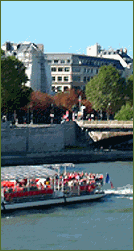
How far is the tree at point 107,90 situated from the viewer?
10194 centimetres

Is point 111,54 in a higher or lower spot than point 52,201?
higher

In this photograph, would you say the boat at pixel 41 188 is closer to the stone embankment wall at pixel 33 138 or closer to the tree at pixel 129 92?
the stone embankment wall at pixel 33 138

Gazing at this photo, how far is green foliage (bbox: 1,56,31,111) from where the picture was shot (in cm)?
8288

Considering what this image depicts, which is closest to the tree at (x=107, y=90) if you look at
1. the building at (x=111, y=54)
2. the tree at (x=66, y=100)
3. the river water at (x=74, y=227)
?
the tree at (x=66, y=100)

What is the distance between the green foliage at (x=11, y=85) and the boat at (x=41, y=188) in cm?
3666

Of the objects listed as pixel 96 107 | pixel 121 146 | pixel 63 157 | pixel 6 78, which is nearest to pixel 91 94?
pixel 96 107

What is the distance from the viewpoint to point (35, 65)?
106250mm

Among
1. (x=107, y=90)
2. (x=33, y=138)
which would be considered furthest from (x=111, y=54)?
(x=33, y=138)

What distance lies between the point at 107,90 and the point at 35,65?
42.3 ft

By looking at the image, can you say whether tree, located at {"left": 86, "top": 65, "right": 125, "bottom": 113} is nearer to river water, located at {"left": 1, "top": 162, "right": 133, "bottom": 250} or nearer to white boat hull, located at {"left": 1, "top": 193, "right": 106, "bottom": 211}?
river water, located at {"left": 1, "top": 162, "right": 133, "bottom": 250}

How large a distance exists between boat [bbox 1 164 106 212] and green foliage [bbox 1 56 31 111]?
3666 cm

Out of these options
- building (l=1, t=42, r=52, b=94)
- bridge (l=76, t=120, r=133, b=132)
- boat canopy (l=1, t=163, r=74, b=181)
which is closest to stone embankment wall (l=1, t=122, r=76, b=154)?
bridge (l=76, t=120, r=133, b=132)

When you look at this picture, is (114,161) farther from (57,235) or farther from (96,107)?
(57,235)

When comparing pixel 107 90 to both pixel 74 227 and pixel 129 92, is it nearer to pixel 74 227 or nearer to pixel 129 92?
pixel 129 92
